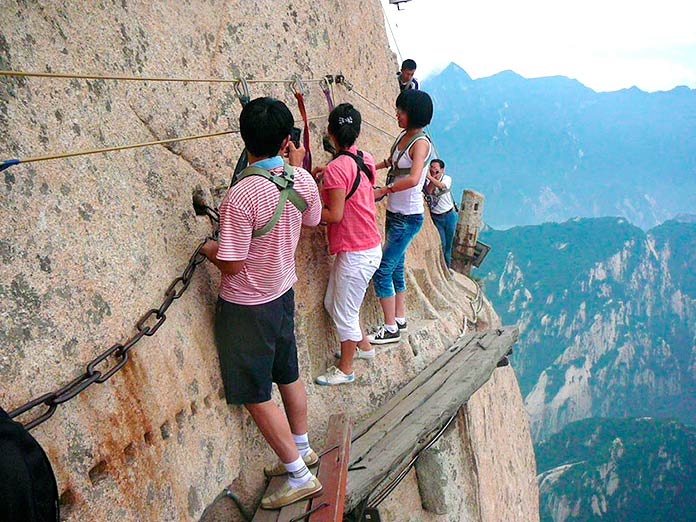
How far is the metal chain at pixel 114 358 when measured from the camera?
72.7 inches

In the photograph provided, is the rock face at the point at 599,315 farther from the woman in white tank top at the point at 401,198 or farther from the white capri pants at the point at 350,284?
the white capri pants at the point at 350,284

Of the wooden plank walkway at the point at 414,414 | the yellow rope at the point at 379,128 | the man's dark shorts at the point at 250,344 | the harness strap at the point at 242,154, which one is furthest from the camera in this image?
the yellow rope at the point at 379,128

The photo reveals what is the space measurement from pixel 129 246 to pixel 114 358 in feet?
1.79

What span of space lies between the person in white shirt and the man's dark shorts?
14.4 feet

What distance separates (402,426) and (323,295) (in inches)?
47.5

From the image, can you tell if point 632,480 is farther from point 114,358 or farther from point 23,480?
point 23,480

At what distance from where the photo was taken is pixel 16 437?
152cm

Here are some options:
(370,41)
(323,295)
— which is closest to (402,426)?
(323,295)

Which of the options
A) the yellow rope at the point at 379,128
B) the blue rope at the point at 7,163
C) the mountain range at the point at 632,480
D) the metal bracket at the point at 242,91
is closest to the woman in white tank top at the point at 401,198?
the metal bracket at the point at 242,91

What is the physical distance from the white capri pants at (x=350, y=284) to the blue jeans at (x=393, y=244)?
0.65 metres

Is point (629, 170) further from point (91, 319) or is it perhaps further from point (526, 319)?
point (91, 319)

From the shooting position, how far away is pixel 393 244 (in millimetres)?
4457

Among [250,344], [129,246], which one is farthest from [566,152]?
[129,246]

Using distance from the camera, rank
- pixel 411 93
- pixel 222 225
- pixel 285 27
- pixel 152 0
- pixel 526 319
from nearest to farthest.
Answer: pixel 222 225
pixel 152 0
pixel 411 93
pixel 285 27
pixel 526 319
